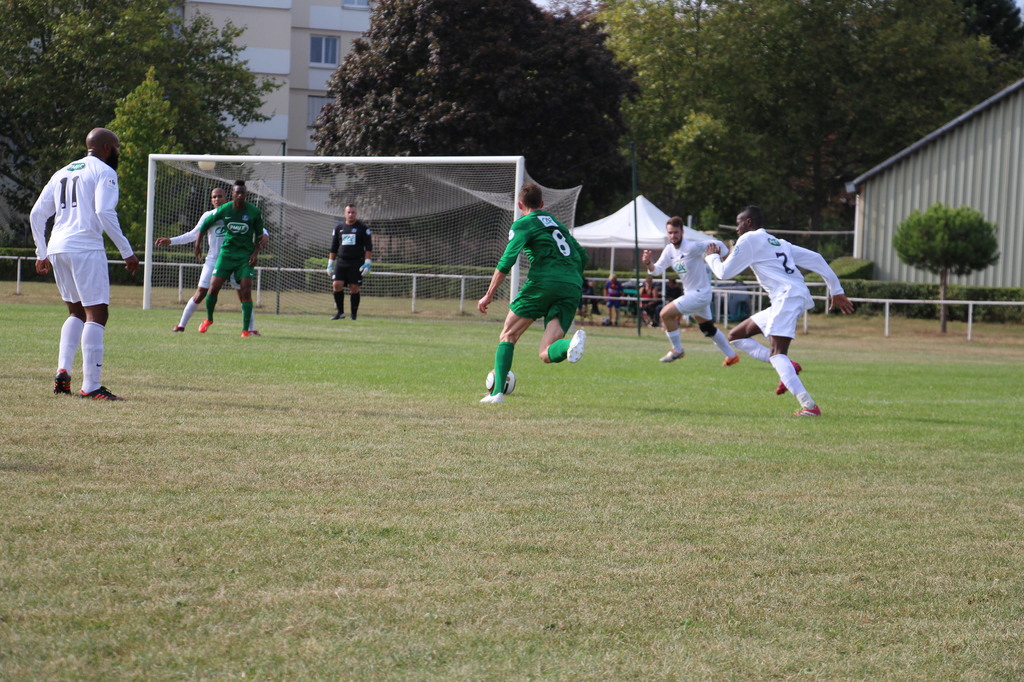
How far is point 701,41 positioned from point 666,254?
107ft

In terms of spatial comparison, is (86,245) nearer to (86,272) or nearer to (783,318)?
(86,272)

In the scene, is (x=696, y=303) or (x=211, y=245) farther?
(x=211, y=245)

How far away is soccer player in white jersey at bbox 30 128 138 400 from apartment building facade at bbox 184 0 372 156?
168 feet

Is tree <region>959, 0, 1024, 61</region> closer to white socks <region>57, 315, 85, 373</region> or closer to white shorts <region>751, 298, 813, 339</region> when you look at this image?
white shorts <region>751, 298, 813, 339</region>

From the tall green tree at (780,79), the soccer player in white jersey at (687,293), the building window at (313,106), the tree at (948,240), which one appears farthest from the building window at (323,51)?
the soccer player in white jersey at (687,293)

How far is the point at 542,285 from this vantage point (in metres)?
10.4

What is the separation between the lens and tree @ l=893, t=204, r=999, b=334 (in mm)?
30000

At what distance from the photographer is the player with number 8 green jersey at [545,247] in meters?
10.3

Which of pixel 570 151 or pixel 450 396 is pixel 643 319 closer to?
pixel 570 151

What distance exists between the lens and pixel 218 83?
1977 inches

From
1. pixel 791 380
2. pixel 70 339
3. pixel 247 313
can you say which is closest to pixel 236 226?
pixel 247 313

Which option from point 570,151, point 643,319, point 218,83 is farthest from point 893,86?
point 218,83

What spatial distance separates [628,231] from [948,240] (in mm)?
8073

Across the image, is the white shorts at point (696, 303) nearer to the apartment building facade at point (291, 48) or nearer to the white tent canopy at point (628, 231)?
the white tent canopy at point (628, 231)
